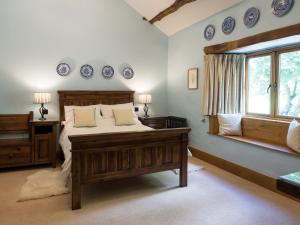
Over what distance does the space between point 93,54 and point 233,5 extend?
9.15 ft

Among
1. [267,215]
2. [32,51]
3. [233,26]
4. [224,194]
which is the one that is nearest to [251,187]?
[224,194]

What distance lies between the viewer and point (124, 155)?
2.95m

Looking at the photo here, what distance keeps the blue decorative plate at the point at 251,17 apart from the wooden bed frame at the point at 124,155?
180cm

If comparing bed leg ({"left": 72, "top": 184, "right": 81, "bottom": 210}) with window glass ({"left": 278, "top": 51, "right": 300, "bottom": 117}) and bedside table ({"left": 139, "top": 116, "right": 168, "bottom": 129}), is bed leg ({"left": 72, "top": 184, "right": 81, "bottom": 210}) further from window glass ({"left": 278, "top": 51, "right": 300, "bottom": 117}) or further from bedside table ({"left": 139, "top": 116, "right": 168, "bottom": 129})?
window glass ({"left": 278, "top": 51, "right": 300, "bottom": 117})

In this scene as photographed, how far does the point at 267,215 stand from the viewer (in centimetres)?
256

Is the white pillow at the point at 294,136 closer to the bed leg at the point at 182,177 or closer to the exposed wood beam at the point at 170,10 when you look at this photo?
the bed leg at the point at 182,177

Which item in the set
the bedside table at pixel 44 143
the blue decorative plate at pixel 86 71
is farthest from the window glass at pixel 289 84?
the bedside table at pixel 44 143

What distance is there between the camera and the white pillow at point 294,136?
118 inches

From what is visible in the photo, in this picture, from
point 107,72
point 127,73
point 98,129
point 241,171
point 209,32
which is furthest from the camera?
point 127,73

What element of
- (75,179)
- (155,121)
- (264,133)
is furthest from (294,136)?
(155,121)

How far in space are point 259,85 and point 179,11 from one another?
201cm

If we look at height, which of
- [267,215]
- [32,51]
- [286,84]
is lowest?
[267,215]

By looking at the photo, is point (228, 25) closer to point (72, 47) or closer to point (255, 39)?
point (255, 39)

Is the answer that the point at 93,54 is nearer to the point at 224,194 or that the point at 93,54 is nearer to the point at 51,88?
the point at 51,88
